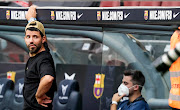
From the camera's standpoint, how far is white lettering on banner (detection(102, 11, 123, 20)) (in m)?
5.23

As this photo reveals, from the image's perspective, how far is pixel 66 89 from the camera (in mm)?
7133

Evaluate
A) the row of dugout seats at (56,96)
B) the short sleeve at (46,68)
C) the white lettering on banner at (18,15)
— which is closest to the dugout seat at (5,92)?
the row of dugout seats at (56,96)

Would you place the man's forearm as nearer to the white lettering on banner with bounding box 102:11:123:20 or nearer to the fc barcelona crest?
the white lettering on banner with bounding box 102:11:123:20

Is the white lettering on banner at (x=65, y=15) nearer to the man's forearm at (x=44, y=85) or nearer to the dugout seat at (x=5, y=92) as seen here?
the man's forearm at (x=44, y=85)

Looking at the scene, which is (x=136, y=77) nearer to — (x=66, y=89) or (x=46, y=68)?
(x=46, y=68)

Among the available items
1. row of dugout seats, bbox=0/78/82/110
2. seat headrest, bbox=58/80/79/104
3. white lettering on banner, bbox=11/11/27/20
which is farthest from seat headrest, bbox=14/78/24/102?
white lettering on banner, bbox=11/11/27/20

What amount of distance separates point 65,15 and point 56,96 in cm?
227

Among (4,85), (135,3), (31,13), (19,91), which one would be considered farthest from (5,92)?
(135,3)

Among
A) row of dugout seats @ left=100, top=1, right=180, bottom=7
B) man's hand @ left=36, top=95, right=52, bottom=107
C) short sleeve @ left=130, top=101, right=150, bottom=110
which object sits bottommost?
short sleeve @ left=130, top=101, right=150, bottom=110

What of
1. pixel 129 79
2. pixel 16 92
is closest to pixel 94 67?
pixel 16 92

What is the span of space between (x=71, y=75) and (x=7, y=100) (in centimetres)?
135

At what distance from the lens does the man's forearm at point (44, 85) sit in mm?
4420

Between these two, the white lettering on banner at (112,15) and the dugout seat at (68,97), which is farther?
the dugout seat at (68,97)

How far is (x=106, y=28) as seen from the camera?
18.6 ft
